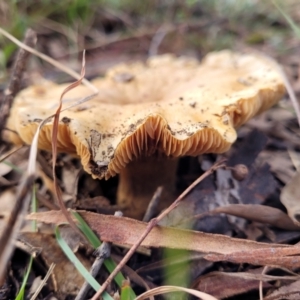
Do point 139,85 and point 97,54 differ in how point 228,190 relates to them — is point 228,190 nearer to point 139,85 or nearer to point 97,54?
point 139,85

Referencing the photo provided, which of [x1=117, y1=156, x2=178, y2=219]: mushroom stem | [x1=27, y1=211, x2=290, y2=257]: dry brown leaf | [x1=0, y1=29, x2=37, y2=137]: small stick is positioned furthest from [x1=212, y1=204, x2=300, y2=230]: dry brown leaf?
[x1=0, y1=29, x2=37, y2=137]: small stick

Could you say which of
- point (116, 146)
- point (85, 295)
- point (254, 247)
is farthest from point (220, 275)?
point (116, 146)

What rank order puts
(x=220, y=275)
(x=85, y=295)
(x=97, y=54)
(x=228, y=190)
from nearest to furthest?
1. (x=85, y=295)
2. (x=220, y=275)
3. (x=228, y=190)
4. (x=97, y=54)

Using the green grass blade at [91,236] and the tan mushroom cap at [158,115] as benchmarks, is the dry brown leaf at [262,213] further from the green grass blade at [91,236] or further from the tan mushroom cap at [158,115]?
the green grass blade at [91,236]

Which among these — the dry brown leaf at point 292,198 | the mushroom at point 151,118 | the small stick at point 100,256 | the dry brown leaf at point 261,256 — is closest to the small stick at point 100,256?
the small stick at point 100,256

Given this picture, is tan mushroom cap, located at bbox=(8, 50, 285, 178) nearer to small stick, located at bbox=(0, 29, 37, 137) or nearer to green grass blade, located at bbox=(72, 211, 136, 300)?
small stick, located at bbox=(0, 29, 37, 137)

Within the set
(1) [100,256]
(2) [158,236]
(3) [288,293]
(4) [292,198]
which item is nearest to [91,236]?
(1) [100,256]

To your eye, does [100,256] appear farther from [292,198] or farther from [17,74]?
[17,74]
